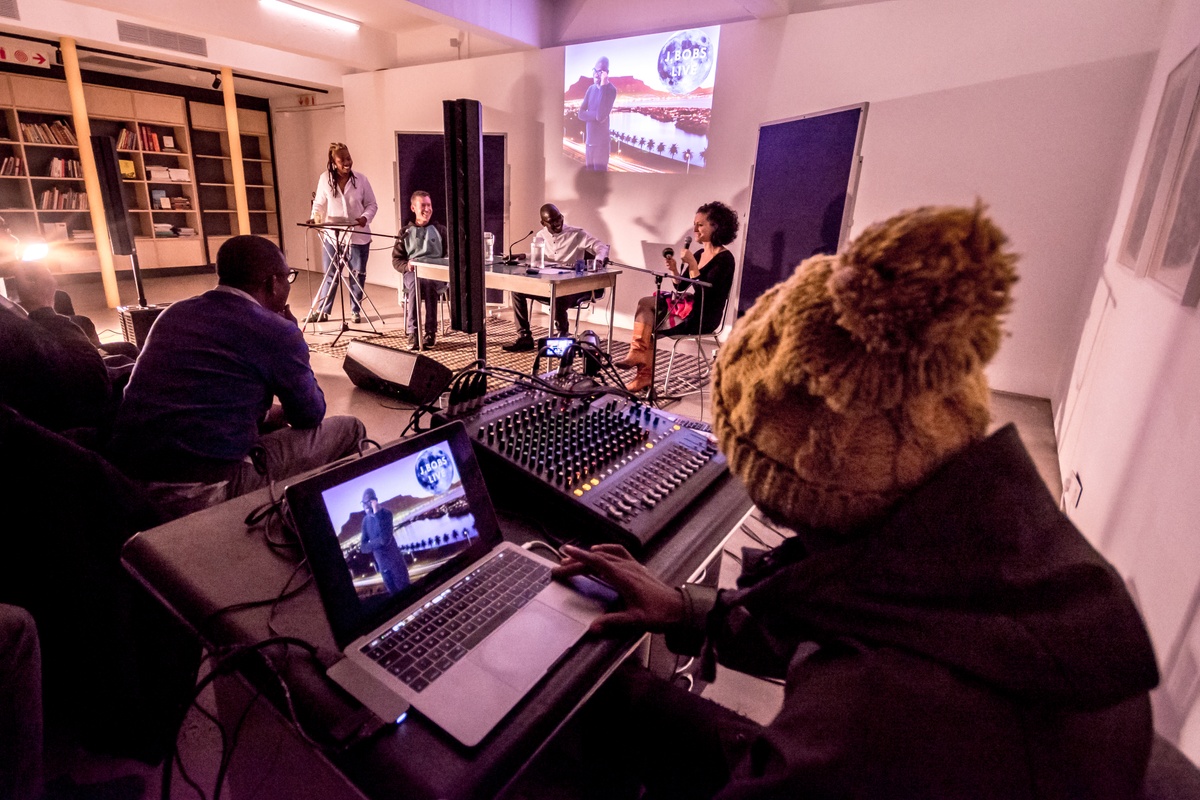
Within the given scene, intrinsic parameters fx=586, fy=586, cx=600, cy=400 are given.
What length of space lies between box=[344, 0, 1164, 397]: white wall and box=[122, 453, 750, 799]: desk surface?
3578mm

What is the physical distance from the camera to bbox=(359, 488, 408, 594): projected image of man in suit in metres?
0.74

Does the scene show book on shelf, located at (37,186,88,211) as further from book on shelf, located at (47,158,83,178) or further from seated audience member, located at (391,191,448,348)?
seated audience member, located at (391,191,448,348)

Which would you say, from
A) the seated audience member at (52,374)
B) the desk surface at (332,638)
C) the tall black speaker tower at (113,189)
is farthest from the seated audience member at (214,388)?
the tall black speaker tower at (113,189)

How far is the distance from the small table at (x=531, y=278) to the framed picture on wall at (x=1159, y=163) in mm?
2554

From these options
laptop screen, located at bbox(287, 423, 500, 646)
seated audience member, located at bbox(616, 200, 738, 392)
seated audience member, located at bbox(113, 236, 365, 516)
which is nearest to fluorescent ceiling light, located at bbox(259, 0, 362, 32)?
seated audience member, located at bbox(616, 200, 738, 392)

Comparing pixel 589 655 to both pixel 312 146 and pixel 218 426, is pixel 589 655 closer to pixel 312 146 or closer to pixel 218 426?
pixel 218 426

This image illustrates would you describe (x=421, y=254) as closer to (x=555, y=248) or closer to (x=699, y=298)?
(x=555, y=248)

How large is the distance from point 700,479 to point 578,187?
5.41 meters

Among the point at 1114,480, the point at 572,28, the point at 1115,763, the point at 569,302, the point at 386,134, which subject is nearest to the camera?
Result: the point at 1115,763

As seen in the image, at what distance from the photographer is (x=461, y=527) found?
2.84ft

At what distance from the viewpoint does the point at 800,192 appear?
3127 millimetres

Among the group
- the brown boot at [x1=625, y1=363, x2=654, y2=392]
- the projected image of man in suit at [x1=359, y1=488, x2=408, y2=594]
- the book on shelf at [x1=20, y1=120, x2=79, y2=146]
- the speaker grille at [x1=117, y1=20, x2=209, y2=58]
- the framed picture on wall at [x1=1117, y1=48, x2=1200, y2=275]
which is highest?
the speaker grille at [x1=117, y1=20, x2=209, y2=58]

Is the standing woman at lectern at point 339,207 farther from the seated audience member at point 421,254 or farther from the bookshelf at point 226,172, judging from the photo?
the bookshelf at point 226,172

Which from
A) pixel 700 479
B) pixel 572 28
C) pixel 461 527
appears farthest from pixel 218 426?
pixel 572 28
